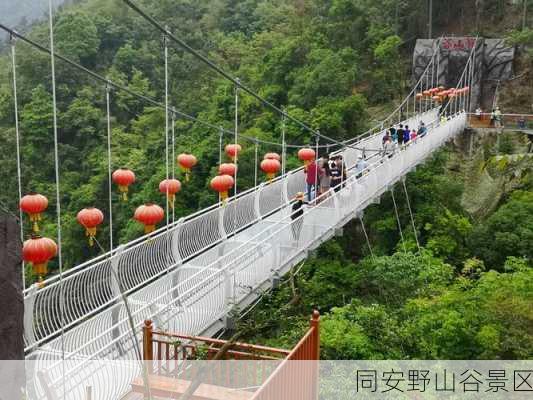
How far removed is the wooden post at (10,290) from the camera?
5.29 ft

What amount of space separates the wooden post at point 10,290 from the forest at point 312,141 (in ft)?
8.74

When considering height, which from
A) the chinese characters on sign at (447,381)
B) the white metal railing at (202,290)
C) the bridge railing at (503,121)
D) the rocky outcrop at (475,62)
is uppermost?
the rocky outcrop at (475,62)

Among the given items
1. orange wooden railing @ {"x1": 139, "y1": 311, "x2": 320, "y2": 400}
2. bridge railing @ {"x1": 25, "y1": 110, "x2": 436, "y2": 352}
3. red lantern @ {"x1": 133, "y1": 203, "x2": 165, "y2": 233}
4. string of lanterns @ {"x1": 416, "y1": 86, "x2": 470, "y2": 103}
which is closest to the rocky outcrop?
string of lanterns @ {"x1": 416, "y1": 86, "x2": 470, "y2": 103}

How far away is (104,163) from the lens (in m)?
17.2

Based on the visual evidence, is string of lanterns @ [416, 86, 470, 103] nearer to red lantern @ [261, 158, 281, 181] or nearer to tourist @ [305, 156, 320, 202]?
red lantern @ [261, 158, 281, 181]

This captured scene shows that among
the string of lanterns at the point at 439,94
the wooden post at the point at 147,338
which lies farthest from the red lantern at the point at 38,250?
the string of lanterns at the point at 439,94

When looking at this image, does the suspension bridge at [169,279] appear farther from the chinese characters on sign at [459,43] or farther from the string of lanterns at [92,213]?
the chinese characters on sign at [459,43]

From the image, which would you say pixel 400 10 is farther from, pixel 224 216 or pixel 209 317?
pixel 209 317

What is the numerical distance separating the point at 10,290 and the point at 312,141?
45.4 ft

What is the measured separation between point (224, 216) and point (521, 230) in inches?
213

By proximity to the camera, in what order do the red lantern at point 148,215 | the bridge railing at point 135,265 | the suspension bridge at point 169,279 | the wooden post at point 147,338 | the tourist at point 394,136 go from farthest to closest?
1. the tourist at point 394,136
2. the red lantern at point 148,215
3. the bridge railing at point 135,265
4. the suspension bridge at point 169,279
5. the wooden post at point 147,338

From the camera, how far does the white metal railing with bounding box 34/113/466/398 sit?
152 inches

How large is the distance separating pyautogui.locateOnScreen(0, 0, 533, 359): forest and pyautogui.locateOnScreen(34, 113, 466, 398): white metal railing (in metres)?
0.41

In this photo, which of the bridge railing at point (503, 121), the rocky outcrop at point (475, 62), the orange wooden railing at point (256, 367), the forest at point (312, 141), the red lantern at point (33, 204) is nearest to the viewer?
the orange wooden railing at point (256, 367)
